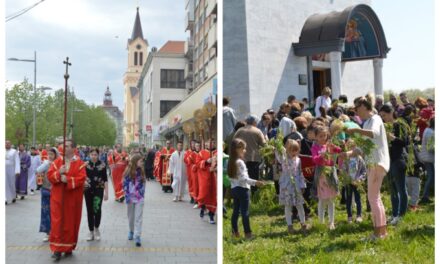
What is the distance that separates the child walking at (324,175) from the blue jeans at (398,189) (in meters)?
0.38

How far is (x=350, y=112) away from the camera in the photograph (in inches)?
184

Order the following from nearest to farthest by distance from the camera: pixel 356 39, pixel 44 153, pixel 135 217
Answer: pixel 44 153
pixel 135 217
pixel 356 39

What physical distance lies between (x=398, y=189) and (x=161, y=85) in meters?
1.69

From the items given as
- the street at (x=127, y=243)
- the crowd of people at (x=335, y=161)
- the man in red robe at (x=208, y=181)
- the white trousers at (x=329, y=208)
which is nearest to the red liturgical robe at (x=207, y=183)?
the man in red robe at (x=208, y=181)

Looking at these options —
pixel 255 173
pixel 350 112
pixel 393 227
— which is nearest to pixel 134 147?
pixel 255 173

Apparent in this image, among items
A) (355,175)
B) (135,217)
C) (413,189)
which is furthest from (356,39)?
(355,175)

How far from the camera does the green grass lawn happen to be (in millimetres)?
2777

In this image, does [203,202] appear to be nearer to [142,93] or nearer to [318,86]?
[142,93]

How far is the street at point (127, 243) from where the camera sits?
10.7 ft

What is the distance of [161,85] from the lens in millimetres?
3520

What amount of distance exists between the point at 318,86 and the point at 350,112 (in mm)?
3027

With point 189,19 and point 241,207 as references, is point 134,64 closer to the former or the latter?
point 189,19

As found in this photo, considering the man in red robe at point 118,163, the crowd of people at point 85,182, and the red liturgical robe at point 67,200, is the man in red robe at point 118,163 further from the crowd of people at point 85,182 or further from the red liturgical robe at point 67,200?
the red liturgical robe at point 67,200

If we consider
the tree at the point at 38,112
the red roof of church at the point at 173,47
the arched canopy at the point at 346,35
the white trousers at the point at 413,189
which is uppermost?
the arched canopy at the point at 346,35
